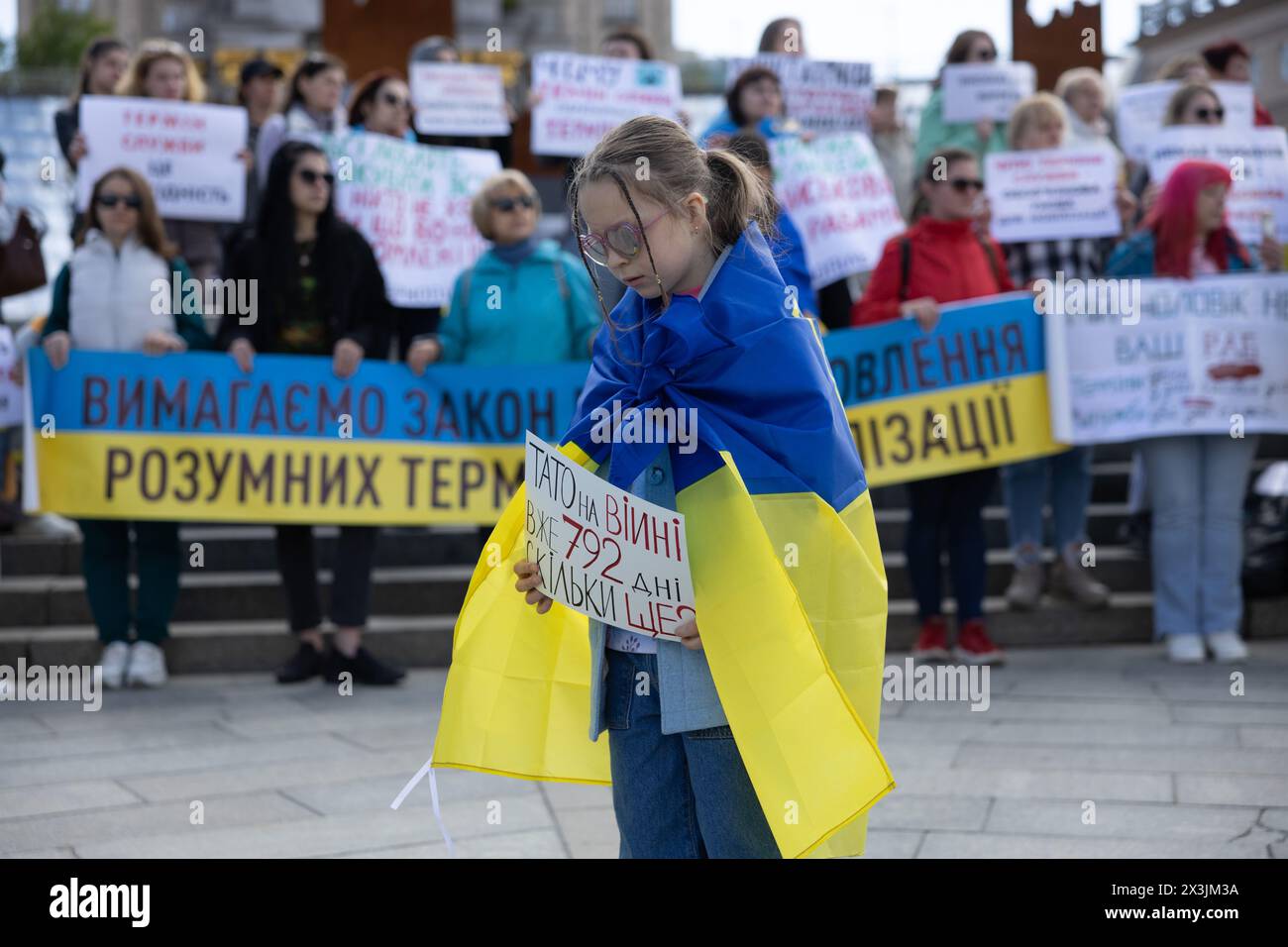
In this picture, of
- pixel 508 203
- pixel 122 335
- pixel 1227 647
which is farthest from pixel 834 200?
pixel 122 335

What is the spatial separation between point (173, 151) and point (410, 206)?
1.31 meters

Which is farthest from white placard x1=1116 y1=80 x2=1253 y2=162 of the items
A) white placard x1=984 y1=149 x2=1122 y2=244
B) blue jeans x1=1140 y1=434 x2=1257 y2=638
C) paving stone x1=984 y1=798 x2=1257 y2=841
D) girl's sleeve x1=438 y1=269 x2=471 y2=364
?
paving stone x1=984 y1=798 x2=1257 y2=841

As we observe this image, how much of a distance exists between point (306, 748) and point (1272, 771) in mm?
3502

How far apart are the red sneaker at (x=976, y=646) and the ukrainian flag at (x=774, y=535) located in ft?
14.7

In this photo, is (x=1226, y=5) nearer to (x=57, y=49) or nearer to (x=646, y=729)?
(x=57, y=49)

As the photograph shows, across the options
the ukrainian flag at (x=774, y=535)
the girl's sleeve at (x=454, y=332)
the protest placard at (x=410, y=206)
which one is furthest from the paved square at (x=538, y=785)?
the protest placard at (x=410, y=206)

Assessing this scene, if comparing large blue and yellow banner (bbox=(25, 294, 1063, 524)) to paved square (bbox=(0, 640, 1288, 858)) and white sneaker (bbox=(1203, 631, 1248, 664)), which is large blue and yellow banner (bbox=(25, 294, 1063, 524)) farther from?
white sneaker (bbox=(1203, 631, 1248, 664))

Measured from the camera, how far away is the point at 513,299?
741 cm

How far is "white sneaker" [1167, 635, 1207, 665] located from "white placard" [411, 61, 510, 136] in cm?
483

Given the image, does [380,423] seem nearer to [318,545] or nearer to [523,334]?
[523,334]

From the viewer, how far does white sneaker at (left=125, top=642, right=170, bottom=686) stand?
7.11 meters

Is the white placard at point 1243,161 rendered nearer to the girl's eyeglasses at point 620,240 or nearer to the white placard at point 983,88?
the white placard at point 983,88

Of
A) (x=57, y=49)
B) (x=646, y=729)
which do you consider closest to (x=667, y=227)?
(x=646, y=729)

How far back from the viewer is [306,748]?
5.93m
